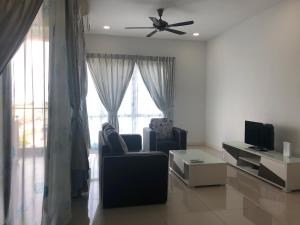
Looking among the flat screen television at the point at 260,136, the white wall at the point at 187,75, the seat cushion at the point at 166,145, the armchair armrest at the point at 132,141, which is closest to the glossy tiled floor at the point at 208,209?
the flat screen television at the point at 260,136

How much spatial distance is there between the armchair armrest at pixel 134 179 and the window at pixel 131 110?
12.0 feet

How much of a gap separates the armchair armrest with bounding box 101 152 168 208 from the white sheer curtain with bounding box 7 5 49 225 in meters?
0.96

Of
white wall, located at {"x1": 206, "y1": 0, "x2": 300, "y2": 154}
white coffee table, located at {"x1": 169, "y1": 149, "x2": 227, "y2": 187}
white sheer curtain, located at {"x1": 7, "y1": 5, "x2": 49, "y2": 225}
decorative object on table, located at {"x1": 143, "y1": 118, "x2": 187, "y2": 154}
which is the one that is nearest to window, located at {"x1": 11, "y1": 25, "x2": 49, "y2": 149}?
white sheer curtain, located at {"x1": 7, "y1": 5, "x2": 49, "y2": 225}

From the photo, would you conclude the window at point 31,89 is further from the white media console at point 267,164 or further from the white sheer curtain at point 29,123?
the white media console at point 267,164

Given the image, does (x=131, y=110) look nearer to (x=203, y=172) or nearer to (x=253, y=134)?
(x=253, y=134)

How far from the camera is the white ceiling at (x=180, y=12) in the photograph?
4.57m

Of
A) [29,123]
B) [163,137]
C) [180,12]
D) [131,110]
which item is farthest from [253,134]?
[29,123]

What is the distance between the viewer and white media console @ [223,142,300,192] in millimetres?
3750

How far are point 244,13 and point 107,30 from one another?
3.05 meters

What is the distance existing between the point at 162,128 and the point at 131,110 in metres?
1.33

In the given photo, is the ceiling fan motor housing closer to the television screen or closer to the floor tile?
the television screen

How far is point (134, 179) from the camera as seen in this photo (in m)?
3.22

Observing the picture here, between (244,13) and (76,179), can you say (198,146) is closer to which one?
(244,13)

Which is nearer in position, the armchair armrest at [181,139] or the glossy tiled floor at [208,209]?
the glossy tiled floor at [208,209]
